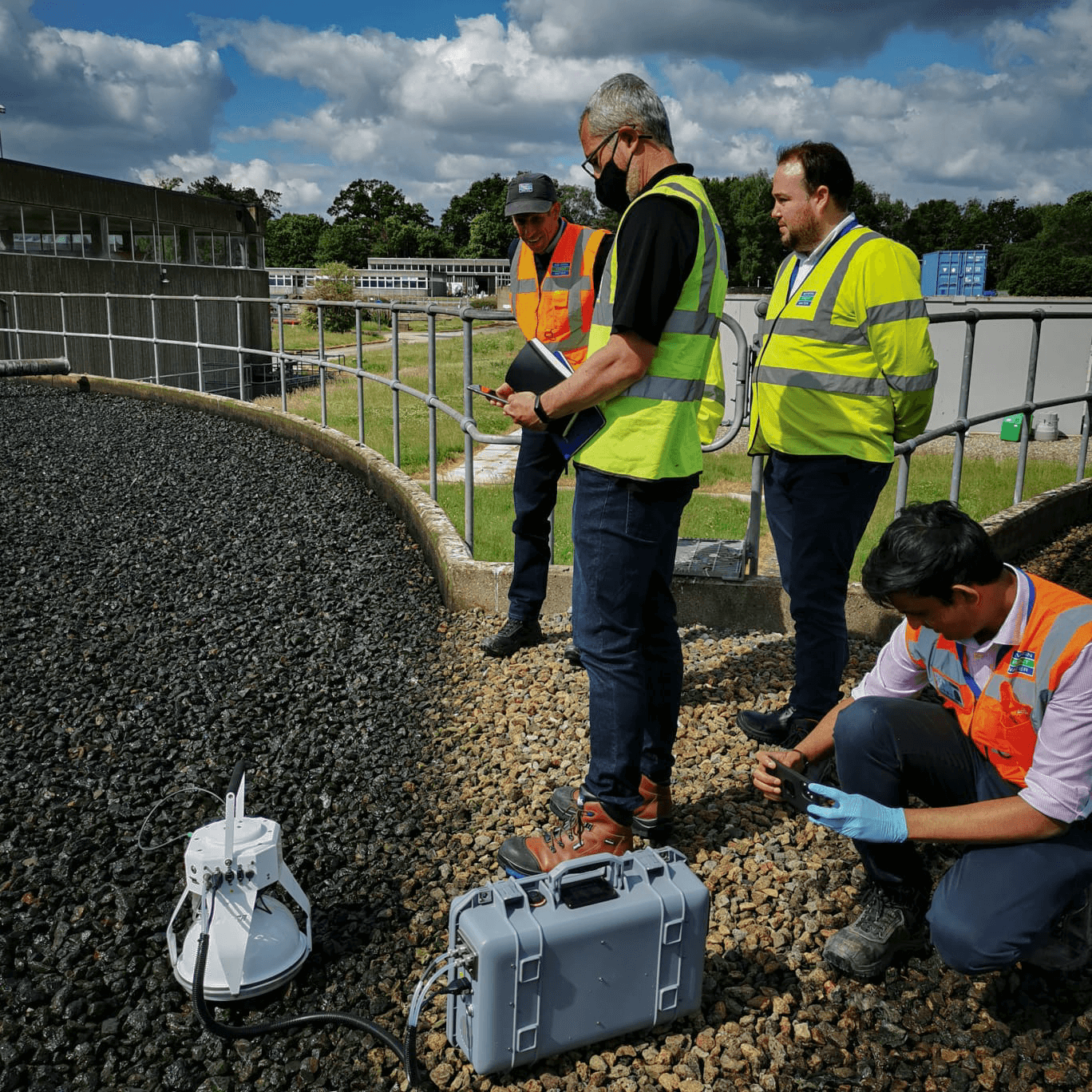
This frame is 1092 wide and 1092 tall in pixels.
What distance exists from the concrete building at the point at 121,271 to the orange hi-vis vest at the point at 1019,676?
14370 mm

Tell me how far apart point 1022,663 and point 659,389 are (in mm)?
925

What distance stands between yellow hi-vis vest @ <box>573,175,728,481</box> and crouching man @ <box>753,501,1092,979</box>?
530mm

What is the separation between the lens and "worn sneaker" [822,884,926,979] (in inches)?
84.5

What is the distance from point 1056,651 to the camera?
185 centimetres

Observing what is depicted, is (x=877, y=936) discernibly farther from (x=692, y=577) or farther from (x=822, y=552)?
(x=692, y=577)

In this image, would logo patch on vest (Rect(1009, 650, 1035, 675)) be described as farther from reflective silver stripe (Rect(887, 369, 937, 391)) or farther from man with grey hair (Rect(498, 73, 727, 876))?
reflective silver stripe (Rect(887, 369, 937, 391))

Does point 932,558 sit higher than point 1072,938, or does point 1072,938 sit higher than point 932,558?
point 932,558

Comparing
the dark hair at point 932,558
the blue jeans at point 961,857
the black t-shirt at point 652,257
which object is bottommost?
the blue jeans at point 961,857

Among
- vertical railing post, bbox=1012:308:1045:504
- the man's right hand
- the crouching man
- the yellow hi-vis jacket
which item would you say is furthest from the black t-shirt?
vertical railing post, bbox=1012:308:1045:504

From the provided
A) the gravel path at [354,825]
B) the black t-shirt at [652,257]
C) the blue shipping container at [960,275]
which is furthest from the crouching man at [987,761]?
the blue shipping container at [960,275]

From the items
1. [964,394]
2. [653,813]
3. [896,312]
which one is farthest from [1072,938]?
[964,394]

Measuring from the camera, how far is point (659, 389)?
88.6 inches

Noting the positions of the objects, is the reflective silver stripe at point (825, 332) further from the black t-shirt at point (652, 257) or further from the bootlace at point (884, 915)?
the bootlace at point (884, 915)

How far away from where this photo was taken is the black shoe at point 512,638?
3967 millimetres
